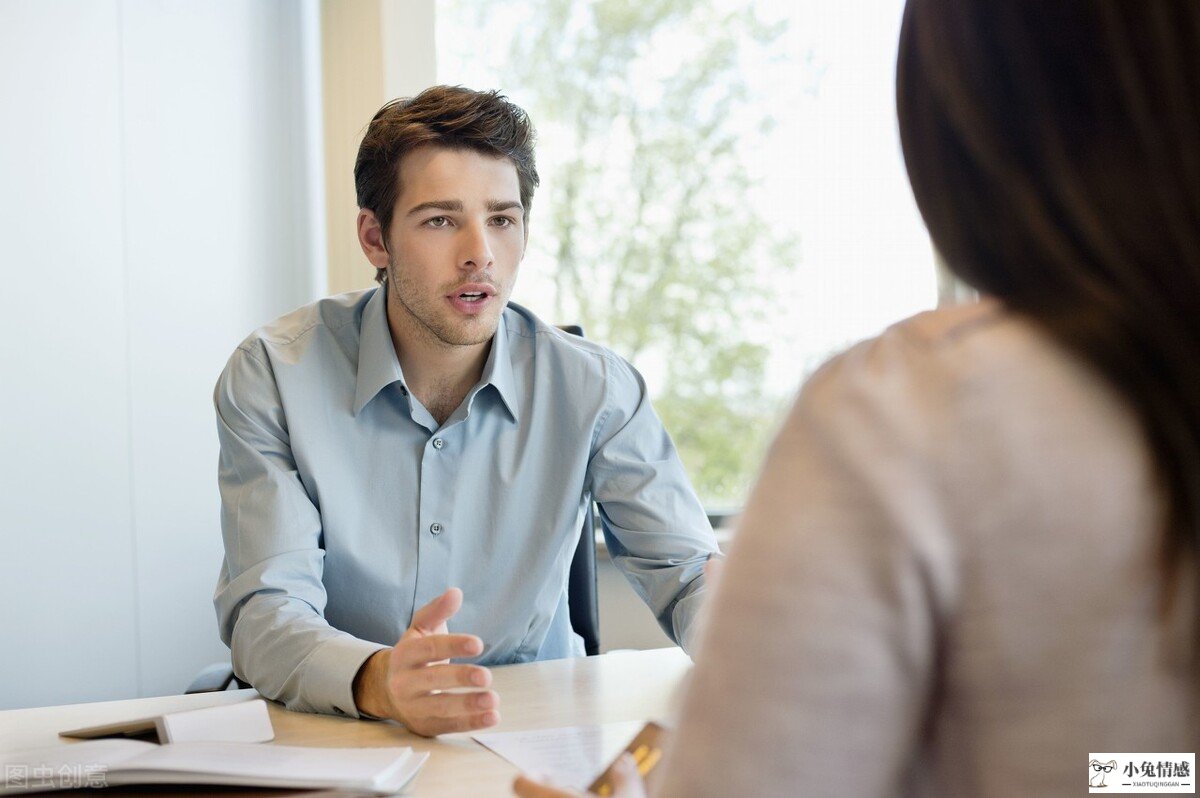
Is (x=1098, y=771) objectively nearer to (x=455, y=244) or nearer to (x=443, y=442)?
(x=443, y=442)

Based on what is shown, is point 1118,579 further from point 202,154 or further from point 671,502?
point 202,154

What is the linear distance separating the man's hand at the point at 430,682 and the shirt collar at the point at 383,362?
62cm

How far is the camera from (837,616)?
1.51 feet

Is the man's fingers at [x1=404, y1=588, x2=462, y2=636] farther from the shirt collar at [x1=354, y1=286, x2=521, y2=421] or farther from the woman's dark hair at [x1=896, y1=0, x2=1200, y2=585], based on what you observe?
the woman's dark hair at [x1=896, y1=0, x2=1200, y2=585]

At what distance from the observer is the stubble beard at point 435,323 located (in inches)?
74.8

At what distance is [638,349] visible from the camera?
3.70m

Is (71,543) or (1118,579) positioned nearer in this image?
(1118,579)

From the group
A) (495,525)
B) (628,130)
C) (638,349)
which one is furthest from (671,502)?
(628,130)

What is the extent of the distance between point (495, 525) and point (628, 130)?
2.21m

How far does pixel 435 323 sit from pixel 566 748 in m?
0.94

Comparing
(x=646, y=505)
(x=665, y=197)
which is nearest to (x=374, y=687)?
(x=646, y=505)

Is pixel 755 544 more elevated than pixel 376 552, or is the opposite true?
pixel 755 544

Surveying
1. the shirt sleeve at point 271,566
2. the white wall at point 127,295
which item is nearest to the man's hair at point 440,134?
the shirt sleeve at point 271,566

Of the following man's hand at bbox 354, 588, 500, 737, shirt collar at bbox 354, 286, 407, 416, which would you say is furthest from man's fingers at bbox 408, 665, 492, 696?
shirt collar at bbox 354, 286, 407, 416
